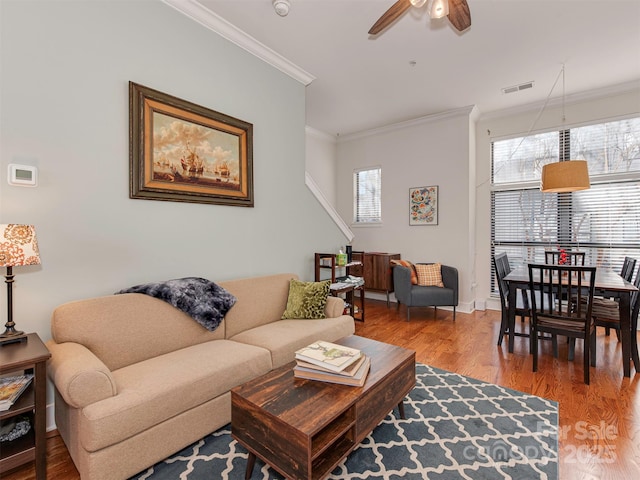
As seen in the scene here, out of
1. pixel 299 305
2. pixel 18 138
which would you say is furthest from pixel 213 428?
pixel 18 138

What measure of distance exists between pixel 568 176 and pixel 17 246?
4.52 metres

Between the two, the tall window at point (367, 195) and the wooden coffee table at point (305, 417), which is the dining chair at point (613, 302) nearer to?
the wooden coffee table at point (305, 417)

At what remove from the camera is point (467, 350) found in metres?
3.36

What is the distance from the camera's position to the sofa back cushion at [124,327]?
1862 mm

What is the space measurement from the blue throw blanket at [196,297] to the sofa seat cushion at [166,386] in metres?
0.21

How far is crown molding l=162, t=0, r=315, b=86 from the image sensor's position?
2604 mm

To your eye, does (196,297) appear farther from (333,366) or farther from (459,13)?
(459,13)

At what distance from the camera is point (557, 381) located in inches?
103

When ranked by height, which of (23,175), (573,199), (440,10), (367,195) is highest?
(440,10)

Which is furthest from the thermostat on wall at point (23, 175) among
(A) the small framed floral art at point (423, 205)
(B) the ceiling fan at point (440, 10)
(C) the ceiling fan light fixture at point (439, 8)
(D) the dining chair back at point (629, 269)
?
(D) the dining chair back at point (629, 269)

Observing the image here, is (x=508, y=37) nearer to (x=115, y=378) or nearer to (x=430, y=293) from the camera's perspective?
(x=430, y=293)

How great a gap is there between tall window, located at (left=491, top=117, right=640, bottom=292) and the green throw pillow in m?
3.56

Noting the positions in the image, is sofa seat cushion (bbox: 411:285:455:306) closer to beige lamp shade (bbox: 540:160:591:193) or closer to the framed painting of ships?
beige lamp shade (bbox: 540:160:591:193)

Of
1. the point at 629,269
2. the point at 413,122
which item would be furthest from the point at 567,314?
the point at 413,122
